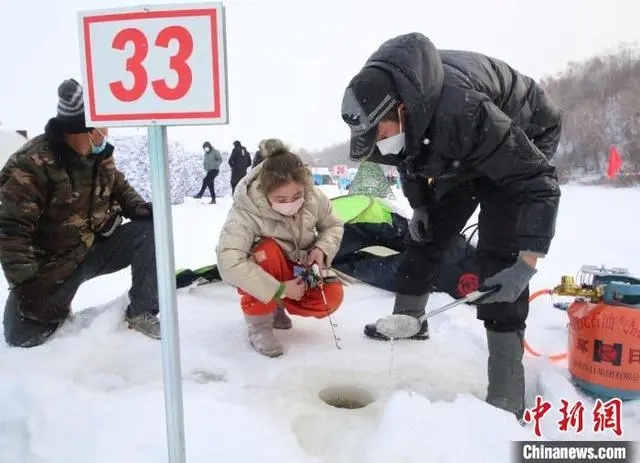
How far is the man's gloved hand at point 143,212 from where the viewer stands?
244cm

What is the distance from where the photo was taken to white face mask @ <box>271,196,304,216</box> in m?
2.11

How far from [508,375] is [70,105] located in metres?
1.93

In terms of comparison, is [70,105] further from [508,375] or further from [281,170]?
[508,375]

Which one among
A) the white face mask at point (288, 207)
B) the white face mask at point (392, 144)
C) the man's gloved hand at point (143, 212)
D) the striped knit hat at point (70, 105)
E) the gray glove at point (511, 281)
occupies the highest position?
the striped knit hat at point (70, 105)

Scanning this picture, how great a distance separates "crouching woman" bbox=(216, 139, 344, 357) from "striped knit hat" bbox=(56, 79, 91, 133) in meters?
0.71

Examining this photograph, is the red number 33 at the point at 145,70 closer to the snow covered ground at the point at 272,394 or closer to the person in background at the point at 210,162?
the snow covered ground at the point at 272,394

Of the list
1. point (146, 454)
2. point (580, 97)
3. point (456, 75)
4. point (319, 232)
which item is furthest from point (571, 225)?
point (580, 97)

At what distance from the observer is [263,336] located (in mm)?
2137

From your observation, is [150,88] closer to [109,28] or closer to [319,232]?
[109,28]

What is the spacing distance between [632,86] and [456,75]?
35076 millimetres

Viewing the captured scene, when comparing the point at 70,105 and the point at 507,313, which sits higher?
the point at 70,105

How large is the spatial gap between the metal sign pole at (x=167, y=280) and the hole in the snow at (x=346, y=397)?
2.59ft

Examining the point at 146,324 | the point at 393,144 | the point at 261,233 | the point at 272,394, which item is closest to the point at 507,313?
the point at 393,144
